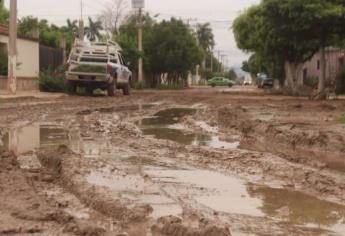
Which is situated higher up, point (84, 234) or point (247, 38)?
point (247, 38)

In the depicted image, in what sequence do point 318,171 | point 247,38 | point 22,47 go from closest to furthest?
point 318,171, point 22,47, point 247,38

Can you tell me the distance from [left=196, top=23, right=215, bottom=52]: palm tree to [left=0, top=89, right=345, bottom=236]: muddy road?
106141mm

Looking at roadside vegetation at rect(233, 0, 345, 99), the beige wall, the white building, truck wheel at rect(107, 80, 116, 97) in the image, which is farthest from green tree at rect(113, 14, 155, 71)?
truck wheel at rect(107, 80, 116, 97)

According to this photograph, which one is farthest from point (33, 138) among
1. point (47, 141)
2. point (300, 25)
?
point (300, 25)

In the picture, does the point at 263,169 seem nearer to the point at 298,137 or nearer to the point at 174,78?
the point at 298,137

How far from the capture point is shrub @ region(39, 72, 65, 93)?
106ft

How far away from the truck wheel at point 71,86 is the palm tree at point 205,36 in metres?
90.0

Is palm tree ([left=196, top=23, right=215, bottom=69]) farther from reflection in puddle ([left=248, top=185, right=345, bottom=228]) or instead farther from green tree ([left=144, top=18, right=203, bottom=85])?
reflection in puddle ([left=248, top=185, right=345, bottom=228])

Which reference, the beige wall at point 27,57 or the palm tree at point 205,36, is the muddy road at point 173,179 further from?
the palm tree at point 205,36

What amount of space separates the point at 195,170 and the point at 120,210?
2.75m

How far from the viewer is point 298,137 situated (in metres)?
11.6

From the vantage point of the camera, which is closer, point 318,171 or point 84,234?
point 84,234

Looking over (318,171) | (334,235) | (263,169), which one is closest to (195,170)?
(263,169)

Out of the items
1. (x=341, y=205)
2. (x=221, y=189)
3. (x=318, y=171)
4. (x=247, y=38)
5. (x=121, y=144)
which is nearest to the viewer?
(x=341, y=205)
